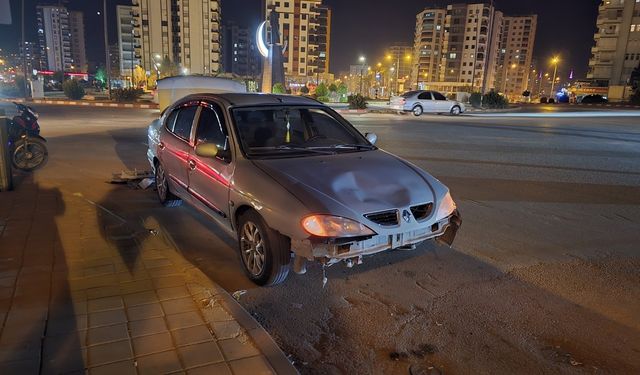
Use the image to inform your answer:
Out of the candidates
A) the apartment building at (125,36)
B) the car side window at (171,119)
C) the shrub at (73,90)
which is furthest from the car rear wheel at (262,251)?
the apartment building at (125,36)

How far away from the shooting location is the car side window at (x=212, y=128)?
5090mm

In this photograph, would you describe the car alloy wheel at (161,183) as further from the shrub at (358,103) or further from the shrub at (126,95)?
the shrub at (126,95)

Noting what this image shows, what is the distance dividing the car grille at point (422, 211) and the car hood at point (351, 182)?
0.05 metres

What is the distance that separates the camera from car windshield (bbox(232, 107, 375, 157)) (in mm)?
4934

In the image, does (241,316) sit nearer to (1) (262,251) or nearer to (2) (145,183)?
(1) (262,251)

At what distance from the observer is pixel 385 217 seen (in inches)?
157

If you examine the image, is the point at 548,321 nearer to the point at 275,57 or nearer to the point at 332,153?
the point at 332,153

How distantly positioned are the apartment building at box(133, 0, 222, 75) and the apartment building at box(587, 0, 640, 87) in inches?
2899

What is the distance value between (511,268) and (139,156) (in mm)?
9273

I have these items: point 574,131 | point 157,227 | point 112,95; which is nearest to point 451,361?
point 157,227

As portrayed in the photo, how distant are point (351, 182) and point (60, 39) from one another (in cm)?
19442

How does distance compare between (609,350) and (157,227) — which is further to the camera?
(157,227)

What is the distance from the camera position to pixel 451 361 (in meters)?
3.22

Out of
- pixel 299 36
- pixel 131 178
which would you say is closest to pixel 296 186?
pixel 131 178
